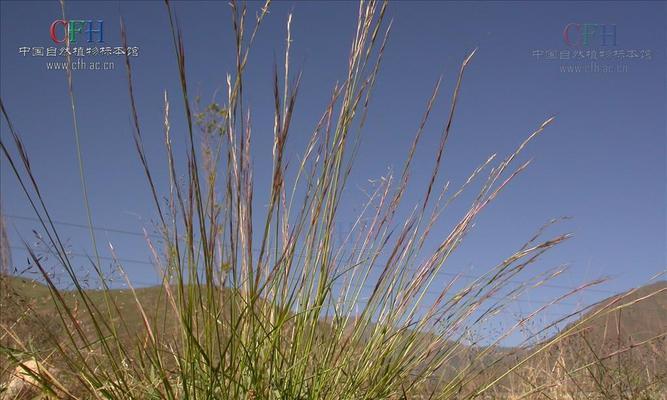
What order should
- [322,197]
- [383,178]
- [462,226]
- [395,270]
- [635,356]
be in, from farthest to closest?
[635,356] < [383,178] < [395,270] < [462,226] < [322,197]

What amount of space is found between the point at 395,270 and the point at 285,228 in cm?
35

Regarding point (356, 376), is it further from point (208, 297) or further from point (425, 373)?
point (208, 297)

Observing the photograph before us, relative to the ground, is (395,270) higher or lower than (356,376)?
higher

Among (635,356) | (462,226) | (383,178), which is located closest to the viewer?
(462,226)

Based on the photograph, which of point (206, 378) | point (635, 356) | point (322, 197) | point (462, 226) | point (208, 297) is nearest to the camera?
point (208, 297)

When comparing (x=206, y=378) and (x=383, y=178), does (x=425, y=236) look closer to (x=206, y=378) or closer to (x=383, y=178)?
(x=383, y=178)

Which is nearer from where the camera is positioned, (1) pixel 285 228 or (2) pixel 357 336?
(2) pixel 357 336

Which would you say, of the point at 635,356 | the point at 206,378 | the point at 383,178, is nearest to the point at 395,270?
the point at 383,178

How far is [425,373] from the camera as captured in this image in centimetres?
174

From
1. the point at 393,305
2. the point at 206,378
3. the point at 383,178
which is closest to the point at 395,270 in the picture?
the point at 393,305

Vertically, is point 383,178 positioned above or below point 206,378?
above

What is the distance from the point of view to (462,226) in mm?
1647

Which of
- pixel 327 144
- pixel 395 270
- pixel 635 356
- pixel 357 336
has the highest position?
pixel 327 144

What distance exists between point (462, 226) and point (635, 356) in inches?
77.0
